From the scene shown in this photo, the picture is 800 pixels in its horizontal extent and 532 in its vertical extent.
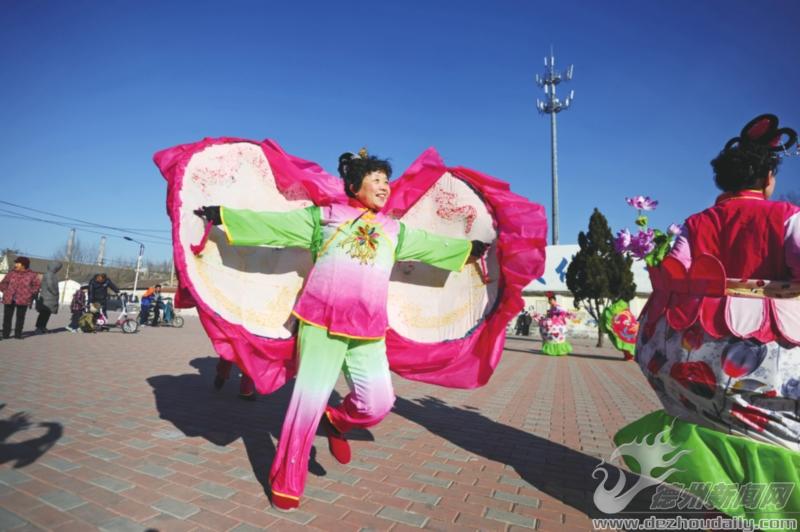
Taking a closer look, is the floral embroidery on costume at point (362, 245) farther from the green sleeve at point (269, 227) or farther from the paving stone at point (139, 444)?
the paving stone at point (139, 444)

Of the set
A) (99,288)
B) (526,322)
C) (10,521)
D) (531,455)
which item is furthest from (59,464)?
(526,322)

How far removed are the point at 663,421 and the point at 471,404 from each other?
3.71m

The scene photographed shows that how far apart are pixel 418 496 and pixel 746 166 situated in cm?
276

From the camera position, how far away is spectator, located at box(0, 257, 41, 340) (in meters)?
9.34

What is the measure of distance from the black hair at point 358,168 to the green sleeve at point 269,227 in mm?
352

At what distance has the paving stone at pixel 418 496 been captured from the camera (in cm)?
267

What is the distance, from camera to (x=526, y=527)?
2.36 metres

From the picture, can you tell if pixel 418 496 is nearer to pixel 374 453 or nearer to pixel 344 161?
pixel 374 453

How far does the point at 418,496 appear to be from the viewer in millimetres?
2738

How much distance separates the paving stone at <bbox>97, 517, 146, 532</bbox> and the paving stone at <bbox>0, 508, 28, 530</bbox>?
36cm

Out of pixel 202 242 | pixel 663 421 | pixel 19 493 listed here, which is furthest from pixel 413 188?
pixel 19 493

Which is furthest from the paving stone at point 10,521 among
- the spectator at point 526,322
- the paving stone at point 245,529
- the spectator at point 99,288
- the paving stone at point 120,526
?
the spectator at point 526,322

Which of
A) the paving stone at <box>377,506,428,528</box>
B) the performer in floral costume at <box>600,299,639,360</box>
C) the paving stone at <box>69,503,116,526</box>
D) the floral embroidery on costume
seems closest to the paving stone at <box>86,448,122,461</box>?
the paving stone at <box>69,503,116,526</box>

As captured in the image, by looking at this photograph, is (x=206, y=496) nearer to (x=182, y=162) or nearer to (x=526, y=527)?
(x=526, y=527)
